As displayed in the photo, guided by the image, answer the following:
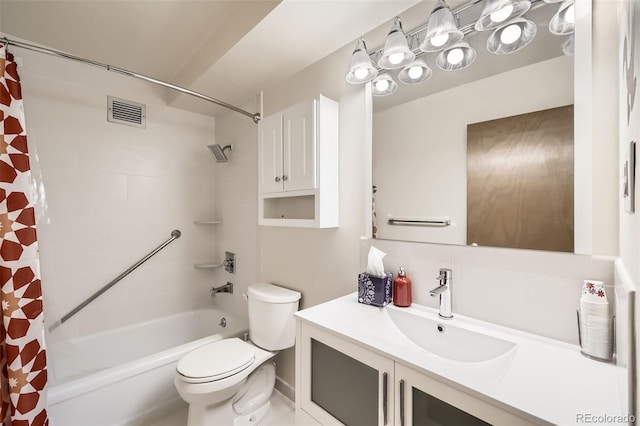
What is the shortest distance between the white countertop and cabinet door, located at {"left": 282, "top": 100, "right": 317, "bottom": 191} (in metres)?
0.78

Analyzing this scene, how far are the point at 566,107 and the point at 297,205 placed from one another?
1.36 meters

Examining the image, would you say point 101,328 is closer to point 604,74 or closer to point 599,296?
point 599,296

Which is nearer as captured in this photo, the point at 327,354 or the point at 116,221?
the point at 327,354

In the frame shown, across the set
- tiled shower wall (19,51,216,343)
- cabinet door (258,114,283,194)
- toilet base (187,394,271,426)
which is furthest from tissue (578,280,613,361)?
tiled shower wall (19,51,216,343)

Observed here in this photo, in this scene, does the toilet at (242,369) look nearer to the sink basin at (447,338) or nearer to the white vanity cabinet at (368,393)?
the white vanity cabinet at (368,393)

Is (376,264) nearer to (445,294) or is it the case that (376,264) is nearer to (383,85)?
(445,294)

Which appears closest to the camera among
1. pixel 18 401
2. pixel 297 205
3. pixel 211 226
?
pixel 18 401

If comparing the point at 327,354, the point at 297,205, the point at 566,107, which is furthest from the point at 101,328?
the point at 566,107

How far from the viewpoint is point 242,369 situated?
140 cm

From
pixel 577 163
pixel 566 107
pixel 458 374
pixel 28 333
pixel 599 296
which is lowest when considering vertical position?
pixel 28 333

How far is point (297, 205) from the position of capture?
1.77 metres

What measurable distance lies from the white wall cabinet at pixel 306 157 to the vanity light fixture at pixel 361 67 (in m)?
0.20

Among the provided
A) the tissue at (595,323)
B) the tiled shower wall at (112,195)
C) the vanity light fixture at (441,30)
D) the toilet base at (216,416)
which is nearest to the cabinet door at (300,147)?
the vanity light fixture at (441,30)

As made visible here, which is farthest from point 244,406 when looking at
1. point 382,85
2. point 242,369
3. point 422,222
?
point 382,85
